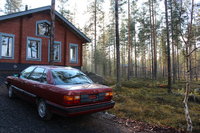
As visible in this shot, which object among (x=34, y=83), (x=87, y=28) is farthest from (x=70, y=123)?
(x=87, y=28)

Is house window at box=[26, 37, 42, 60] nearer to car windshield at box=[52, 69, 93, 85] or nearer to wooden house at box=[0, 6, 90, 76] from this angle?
wooden house at box=[0, 6, 90, 76]

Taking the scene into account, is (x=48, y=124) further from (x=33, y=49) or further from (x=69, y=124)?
(x=33, y=49)

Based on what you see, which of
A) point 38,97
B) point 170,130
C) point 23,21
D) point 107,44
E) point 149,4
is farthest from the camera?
point 107,44

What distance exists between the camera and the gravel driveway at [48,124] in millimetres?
3311

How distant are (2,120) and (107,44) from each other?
31.4 metres

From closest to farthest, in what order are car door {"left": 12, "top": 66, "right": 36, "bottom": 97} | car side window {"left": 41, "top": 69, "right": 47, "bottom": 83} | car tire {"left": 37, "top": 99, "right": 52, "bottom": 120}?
car tire {"left": 37, "top": 99, "right": 52, "bottom": 120}, car side window {"left": 41, "top": 69, "right": 47, "bottom": 83}, car door {"left": 12, "top": 66, "right": 36, "bottom": 97}

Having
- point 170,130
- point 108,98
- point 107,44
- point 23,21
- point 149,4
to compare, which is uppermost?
point 149,4

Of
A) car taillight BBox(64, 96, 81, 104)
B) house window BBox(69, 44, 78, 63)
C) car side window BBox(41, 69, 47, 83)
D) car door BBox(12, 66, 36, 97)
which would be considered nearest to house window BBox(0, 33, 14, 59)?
house window BBox(69, 44, 78, 63)

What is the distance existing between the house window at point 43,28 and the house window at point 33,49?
80cm

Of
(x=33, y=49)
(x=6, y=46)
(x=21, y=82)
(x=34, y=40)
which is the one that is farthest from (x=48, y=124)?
(x=34, y=40)

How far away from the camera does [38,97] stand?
4.09 metres

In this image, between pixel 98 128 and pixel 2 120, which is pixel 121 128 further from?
pixel 2 120

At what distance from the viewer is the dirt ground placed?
3.35 metres

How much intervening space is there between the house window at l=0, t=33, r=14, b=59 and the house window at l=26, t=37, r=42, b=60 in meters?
1.24
